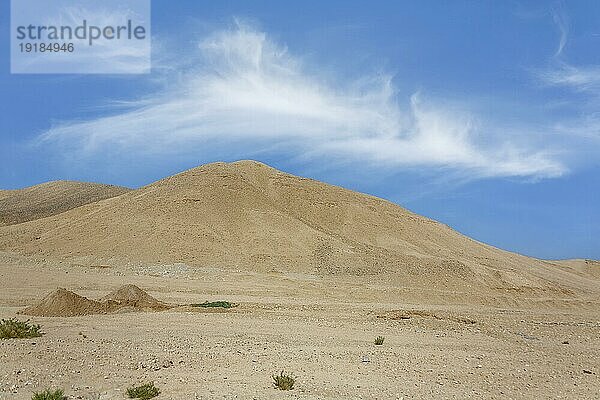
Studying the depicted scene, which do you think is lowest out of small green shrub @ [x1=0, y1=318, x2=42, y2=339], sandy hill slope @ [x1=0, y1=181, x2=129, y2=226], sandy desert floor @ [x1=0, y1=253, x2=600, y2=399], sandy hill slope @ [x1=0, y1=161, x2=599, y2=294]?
sandy desert floor @ [x1=0, y1=253, x2=600, y2=399]

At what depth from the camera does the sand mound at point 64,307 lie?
19.7m

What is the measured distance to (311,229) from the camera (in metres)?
47.6

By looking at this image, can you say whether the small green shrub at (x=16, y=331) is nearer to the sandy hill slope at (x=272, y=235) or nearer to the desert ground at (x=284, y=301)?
the desert ground at (x=284, y=301)

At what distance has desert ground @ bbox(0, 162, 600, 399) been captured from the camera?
10.7 meters

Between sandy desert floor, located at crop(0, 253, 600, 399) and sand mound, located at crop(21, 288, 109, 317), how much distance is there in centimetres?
110

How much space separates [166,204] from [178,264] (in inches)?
438

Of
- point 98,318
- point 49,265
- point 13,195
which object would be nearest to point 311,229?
point 49,265

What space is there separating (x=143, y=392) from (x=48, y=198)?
83.8 m

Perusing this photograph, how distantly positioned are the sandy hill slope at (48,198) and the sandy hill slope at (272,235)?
1080 inches

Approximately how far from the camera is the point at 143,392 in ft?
29.4

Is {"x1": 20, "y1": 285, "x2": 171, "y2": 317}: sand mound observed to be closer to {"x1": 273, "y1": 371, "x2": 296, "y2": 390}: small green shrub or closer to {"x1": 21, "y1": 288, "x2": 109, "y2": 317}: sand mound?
{"x1": 21, "y1": 288, "x2": 109, "y2": 317}: sand mound

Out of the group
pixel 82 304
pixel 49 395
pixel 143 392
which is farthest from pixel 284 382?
pixel 82 304

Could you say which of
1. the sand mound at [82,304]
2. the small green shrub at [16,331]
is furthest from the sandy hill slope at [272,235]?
the small green shrub at [16,331]

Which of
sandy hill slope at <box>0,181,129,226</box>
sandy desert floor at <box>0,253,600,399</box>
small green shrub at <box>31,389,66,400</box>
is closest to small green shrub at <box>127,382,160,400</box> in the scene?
sandy desert floor at <box>0,253,600,399</box>
